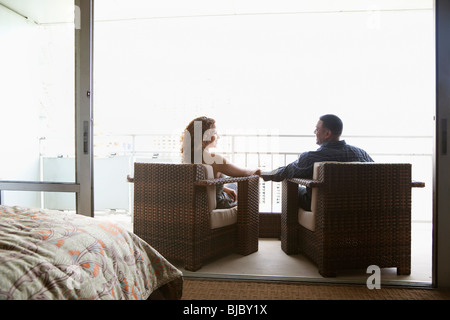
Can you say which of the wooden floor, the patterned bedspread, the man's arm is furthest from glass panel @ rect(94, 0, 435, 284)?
the patterned bedspread

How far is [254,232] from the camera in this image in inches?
112

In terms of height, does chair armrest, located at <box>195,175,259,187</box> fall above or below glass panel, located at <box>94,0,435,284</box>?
below

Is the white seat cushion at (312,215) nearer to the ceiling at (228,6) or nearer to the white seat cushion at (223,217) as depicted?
the white seat cushion at (223,217)

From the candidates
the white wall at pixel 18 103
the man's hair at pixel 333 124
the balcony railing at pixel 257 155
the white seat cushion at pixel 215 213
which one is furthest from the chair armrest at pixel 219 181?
the balcony railing at pixel 257 155

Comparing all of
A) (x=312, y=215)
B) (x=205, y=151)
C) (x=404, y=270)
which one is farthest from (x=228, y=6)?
(x=404, y=270)

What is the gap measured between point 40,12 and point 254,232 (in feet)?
7.84

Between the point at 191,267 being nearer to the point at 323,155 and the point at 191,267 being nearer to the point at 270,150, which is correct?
the point at 323,155

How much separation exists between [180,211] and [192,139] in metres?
0.63

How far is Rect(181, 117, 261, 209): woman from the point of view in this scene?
2654mm

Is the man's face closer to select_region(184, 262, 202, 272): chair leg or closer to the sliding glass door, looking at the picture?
select_region(184, 262, 202, 272): chair leg

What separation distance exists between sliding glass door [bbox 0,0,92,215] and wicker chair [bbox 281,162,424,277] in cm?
163

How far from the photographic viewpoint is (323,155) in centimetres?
253
